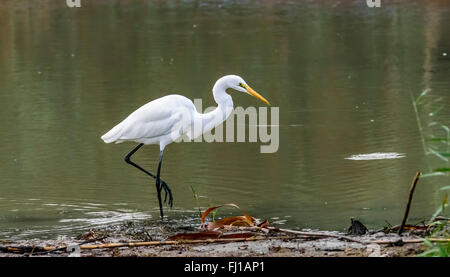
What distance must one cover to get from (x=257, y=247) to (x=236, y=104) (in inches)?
241

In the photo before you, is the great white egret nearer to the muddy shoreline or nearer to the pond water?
the pond water

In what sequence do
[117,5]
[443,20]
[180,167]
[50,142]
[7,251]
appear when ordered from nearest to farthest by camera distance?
[7,251]
[180,167]
[50,142]
[443,20]
[117,5]

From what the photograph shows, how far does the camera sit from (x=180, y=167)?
28.8ft

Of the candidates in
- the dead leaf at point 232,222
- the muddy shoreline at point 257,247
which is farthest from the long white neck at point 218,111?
the muddy shoreline at point 257,247

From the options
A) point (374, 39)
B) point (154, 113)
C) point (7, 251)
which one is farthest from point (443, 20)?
point (7, 251)

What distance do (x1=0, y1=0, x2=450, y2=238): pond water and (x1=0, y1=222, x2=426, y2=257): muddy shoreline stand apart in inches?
39.6

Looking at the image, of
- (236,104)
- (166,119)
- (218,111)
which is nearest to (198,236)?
(166,119)

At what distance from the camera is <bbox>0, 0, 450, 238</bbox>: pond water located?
24.6 ft

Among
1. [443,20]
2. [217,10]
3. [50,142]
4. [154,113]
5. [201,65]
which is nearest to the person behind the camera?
[154,113]

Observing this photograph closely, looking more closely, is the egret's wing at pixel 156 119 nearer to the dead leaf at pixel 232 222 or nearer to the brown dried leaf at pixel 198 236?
the dead leaf at pixel 232 222

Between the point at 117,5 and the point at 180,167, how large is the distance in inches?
606

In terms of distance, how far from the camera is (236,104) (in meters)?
11.6
